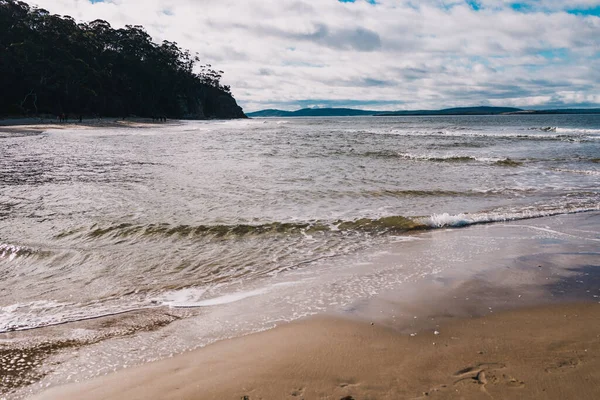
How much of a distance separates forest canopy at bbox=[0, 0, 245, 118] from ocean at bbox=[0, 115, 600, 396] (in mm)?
62010

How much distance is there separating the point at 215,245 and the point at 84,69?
269 feet

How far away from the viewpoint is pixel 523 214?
10.2m

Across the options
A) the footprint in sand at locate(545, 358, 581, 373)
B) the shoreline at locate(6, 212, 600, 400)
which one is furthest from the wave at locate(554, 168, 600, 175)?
the footprint in sand at locate(545, 358, 581, 373)

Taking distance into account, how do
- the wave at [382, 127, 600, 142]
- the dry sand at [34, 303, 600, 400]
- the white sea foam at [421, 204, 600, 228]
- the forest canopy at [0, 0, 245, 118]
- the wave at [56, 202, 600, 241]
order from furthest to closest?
1. the forest canopy at [0, 0, 245, 118]
2. the wave at [382, 127, 600, 142]
3. the white sea foam at [421, 204, 600, 228]
4. the wave at [56, 202, 600, 241]
5. the dry sand at [34, 303, 600, 400]

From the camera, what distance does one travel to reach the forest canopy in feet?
213

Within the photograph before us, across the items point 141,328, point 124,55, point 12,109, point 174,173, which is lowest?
point 141,328

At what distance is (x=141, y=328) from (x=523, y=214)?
31.6 feet

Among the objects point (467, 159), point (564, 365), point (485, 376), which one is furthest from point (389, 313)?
point (467, 159)

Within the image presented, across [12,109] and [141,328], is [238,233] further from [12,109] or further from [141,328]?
[12,109]

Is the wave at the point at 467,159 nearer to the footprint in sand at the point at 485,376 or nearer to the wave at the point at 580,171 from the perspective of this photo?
the wave at the point at 580,171

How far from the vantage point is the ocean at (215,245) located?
4500mm

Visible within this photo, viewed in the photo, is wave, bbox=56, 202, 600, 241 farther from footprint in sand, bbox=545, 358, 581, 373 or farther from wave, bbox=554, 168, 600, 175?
wave, bbox=554, 168, 600, 175

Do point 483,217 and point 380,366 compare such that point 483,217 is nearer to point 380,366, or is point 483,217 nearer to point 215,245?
point 215,245

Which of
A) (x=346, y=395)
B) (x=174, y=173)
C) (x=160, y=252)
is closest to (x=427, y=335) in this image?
(x=346, y=395)
